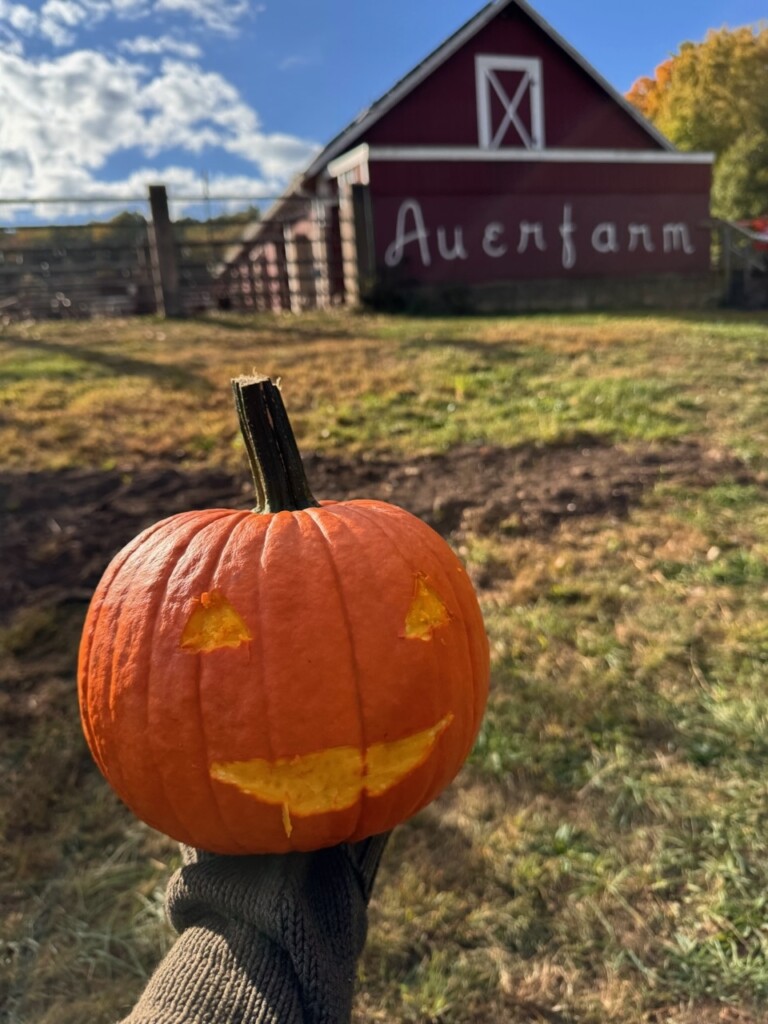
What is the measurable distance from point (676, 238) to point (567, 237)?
2791mm

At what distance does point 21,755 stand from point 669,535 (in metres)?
2.79

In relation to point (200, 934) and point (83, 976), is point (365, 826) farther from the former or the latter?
point (83, 976)

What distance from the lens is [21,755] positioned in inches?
97.5

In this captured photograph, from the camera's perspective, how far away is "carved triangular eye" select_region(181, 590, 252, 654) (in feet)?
4.65

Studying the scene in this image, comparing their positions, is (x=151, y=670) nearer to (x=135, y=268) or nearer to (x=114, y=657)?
(x=114, y=657)

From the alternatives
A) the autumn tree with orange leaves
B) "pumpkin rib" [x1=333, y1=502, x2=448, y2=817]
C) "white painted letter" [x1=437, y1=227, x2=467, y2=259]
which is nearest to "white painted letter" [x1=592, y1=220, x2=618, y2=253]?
"white painted letter" [x1=437, y1=227, x2=467, y2=259]

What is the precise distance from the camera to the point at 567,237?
16062mm

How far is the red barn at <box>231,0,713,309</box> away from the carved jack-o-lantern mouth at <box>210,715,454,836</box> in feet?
39.8

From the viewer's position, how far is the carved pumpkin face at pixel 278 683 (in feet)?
4.50

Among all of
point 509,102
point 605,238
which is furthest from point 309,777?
point 509,102

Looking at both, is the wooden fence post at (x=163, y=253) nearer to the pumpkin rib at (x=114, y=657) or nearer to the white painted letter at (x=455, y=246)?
the white painted letter at (x=455, y=246)

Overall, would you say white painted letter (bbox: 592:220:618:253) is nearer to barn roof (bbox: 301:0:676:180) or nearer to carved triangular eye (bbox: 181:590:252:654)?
barn roof (bbox: 301:0:676:180)

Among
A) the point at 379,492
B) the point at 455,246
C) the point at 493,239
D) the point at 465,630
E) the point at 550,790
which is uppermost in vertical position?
the point at 493,239

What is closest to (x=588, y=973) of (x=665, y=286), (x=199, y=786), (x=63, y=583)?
(x=199, y=786)
